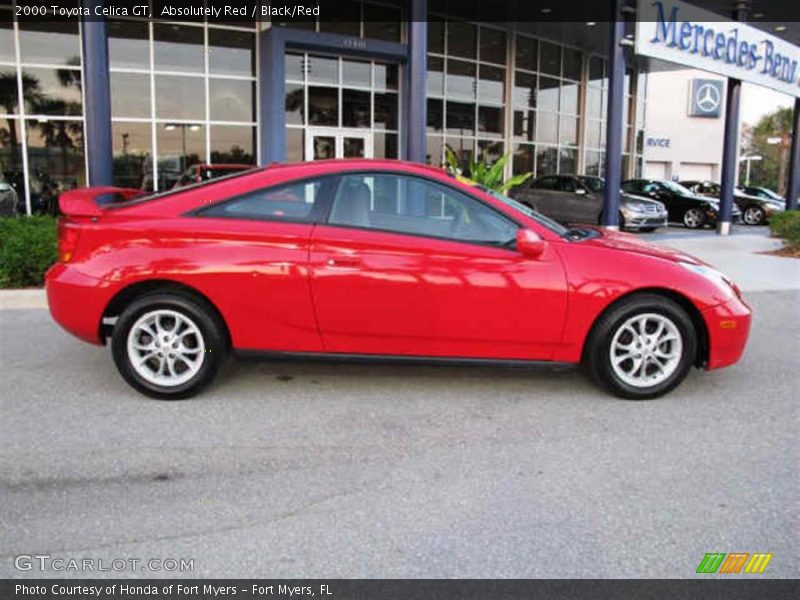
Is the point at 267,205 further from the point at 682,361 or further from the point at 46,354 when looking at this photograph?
the point at 682,361

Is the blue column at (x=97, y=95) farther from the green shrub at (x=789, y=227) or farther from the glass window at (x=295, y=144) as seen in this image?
the green shrub at (x=789, y=227)

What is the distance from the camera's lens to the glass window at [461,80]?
72.1 feet

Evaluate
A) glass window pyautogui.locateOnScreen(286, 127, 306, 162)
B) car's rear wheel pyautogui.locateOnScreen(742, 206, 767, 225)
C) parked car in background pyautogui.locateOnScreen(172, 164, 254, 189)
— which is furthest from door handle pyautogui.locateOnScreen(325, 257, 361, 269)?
car's rear wheel pyautogui.locateOnScreen(742, 206, 767, 225)

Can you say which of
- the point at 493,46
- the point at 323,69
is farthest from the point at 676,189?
the point at 323,69

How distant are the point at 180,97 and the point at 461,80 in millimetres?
8948

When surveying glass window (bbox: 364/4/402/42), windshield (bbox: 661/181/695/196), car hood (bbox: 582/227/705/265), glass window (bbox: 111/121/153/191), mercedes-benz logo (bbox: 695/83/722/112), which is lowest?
car hood (bbox: 582/227/705/265)

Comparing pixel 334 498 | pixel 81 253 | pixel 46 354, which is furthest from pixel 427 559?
pixel 46 354

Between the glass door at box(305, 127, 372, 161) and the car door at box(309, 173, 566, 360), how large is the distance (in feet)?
48.0

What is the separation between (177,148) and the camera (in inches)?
697

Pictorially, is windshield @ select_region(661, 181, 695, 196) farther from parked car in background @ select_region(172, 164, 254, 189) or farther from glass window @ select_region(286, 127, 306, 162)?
parked car in background @ select_region(172, 164, 254, 189)

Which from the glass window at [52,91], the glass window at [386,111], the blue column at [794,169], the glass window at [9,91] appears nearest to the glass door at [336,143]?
the glass window at [386,111]

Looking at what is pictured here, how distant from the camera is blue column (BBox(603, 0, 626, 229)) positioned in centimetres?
1411

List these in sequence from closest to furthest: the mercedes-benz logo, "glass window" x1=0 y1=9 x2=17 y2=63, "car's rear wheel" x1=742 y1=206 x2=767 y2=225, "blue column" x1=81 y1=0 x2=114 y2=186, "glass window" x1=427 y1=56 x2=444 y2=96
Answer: "blue column" x1=81 y1=0 x2=114 y2=186
"glass window" x1=0 y1=9 x2=17 y2=63
"glass window" x1=427 y1=56 x2=444 y2=96
"car's rear wheel" x1=742 y1=206 x2=767 y2=225
the mercedes-benz logo

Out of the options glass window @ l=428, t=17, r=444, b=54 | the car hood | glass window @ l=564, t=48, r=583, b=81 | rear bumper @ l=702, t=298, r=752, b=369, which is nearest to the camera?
rear bumper @ l=702, t=298, r=752, b=369
